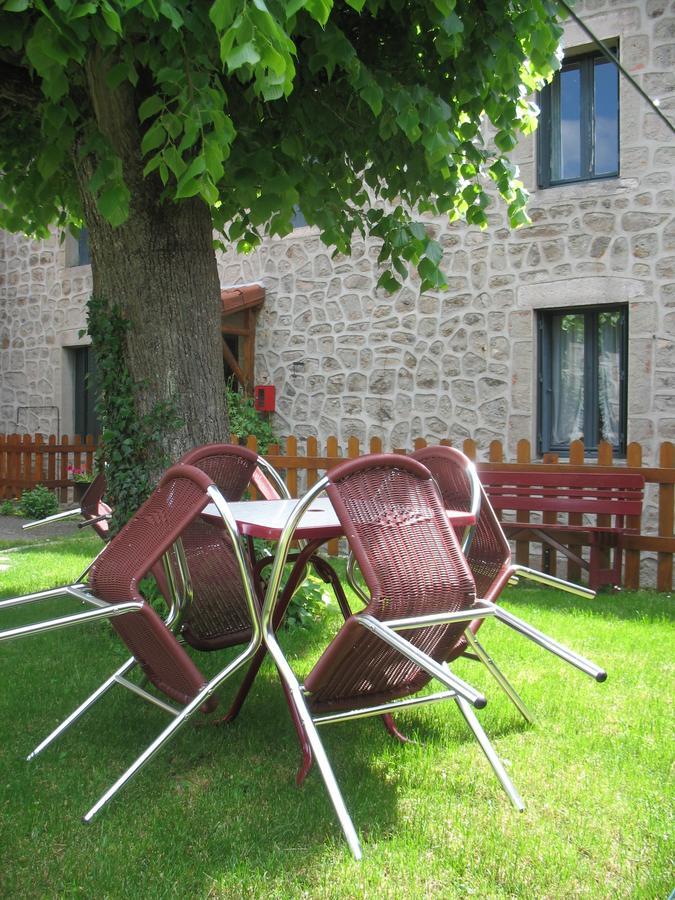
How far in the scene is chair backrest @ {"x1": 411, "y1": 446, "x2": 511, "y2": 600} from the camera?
362 cm

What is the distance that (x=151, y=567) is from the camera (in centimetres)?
292

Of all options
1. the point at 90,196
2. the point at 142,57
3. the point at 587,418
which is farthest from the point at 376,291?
the point at 142,57

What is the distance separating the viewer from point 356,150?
4.84 m

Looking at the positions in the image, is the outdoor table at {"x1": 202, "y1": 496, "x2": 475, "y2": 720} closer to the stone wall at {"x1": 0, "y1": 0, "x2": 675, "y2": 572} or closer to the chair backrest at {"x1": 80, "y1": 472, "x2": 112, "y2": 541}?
the chair backrest at {"x1": 80, "y1": 472, "x2": 112, "y2": 541}

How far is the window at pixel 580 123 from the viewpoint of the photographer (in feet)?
27.5

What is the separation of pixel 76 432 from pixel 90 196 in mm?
9035

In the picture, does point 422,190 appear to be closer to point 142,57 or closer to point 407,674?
point 142,57

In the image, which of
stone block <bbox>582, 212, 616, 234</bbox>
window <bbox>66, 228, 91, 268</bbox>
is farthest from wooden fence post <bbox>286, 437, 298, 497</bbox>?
window <bbox>66, 228, 91, 268</bbox>

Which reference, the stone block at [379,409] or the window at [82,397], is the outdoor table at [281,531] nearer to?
the stone block at [379,409]

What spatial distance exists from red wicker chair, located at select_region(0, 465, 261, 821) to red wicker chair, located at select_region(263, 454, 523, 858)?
213 mm

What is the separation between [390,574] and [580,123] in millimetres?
7128

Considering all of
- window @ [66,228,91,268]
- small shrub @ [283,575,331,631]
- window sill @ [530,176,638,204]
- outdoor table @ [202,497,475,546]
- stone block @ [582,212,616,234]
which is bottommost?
small shrub @ [283,575,331,631]

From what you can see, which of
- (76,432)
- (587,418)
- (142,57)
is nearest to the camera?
(142,57)

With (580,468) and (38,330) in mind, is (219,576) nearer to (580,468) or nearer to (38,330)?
(580,468)
